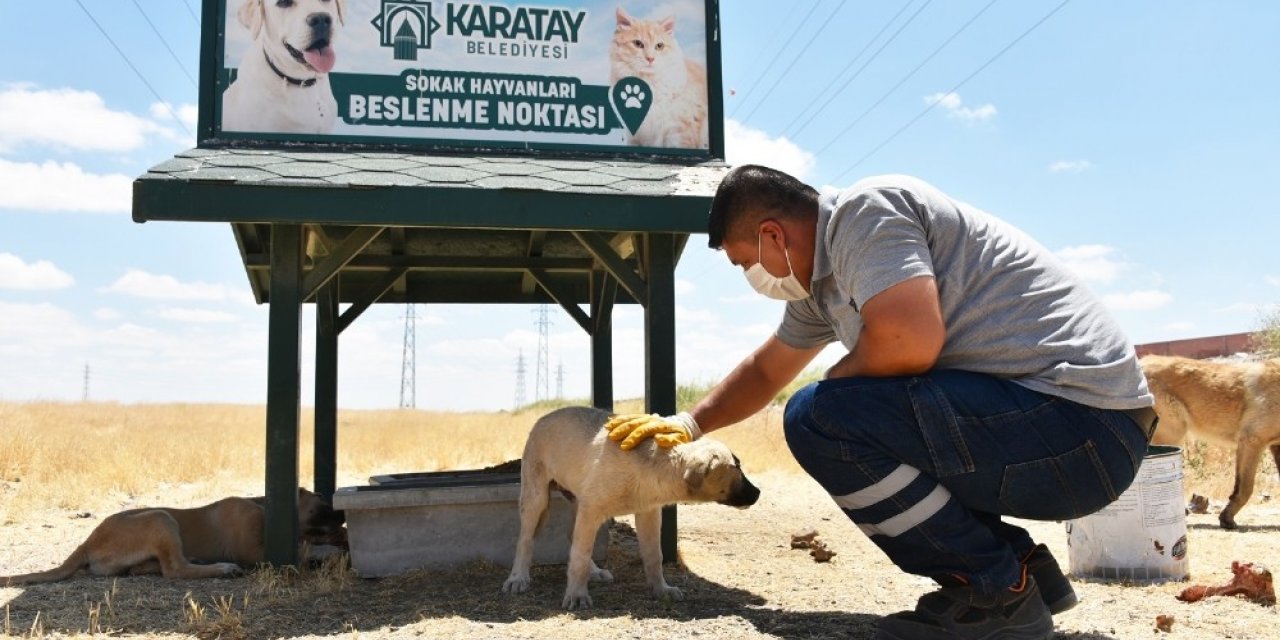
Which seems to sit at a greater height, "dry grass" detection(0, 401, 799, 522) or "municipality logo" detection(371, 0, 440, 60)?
"municipality logo" detection(371, 0, 440, 60)

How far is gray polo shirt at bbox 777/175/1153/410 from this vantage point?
3363 mm

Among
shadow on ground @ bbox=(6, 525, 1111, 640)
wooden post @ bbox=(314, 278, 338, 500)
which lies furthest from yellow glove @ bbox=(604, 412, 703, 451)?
wooden post @ bbox=(314, 278, 338, 500)

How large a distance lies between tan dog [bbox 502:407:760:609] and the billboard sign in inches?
115

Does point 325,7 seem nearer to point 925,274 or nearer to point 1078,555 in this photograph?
point 925,274

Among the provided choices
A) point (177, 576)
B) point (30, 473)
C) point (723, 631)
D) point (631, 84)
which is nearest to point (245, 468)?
point (30, 473)

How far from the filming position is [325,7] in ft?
24.7

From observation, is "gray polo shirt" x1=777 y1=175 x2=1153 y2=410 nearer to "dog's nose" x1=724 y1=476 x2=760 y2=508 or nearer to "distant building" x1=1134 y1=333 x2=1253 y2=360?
"dog's nose" x1=724 y1=476 x2=760 y2=508

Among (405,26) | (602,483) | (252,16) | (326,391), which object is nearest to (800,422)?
(602,483)

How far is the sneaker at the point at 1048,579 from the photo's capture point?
390cm

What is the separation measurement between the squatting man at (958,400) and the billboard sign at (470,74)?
4.24m

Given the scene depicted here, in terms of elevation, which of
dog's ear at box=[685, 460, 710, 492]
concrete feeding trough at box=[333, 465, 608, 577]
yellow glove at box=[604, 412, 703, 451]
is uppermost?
yellow glove at box=[604, 412, 703, 451]

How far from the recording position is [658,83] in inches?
309

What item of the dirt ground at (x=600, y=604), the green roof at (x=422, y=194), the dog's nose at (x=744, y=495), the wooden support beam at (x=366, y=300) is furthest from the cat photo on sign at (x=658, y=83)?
the dog's nose at (x=744, y=495)

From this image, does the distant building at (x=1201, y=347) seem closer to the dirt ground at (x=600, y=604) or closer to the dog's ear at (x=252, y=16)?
the dirt ground at (x=600, y=604)
